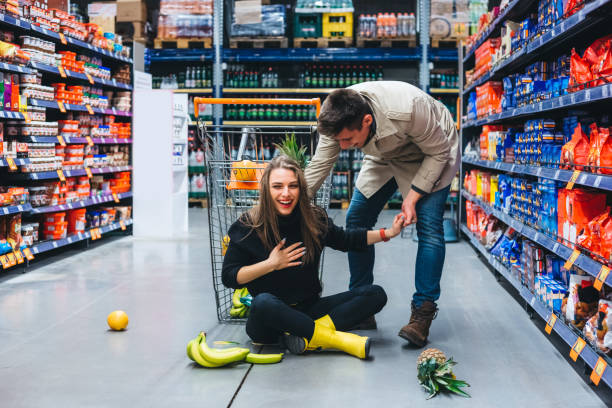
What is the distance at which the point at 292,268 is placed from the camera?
2.98 m

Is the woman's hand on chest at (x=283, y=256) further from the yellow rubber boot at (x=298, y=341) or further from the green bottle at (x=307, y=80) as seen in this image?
the green bottle at (x=307, y=80)

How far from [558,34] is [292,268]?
1.71 m

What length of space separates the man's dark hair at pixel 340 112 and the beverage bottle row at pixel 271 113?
776 centimetres

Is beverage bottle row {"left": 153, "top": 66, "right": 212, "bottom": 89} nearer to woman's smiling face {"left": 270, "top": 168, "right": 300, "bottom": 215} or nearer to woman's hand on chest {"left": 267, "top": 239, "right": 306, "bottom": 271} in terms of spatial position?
woman's smiling face {"left": 270, "top": 168, "right": 300, "bottom": 215}

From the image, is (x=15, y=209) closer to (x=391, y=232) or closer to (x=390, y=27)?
(x=391, y=232)

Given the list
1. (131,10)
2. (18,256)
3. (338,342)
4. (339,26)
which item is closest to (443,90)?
(339,26)

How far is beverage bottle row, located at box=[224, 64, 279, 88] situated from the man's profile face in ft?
25.6

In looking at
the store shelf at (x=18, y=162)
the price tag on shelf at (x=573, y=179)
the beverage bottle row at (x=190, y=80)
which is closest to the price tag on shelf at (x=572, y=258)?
the price tag on shelf at (x=573, y=179)

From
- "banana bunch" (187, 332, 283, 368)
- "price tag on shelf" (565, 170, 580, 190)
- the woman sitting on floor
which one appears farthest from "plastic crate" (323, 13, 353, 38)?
"banana bunch" (187, 332, 283, 368)

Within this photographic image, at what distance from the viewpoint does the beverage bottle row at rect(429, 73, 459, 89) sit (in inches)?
403

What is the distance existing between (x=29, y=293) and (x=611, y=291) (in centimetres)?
341

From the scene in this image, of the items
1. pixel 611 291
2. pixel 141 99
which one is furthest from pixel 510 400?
pixel 141 99

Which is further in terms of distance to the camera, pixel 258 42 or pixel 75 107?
pixel 258 42

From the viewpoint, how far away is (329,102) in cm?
265
